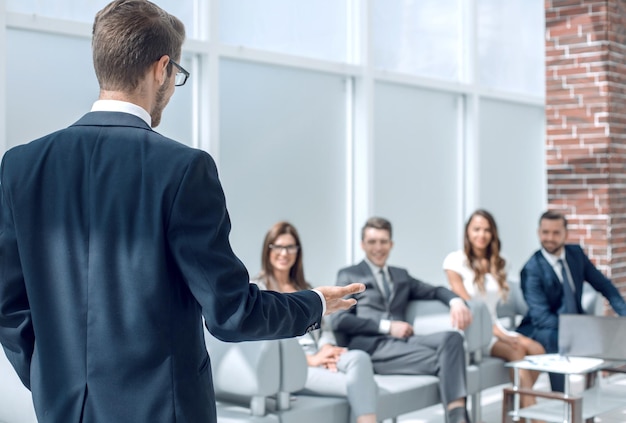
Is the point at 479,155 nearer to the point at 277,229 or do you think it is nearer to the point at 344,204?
the point at 344,204

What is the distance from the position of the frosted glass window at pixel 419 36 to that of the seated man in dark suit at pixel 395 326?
6.04 feet

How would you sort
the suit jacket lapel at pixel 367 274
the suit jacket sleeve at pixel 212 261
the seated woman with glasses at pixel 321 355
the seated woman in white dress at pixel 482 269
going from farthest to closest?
1. the seated woman in white dress at pixel 482 269
2. the suit jacket lapel at pixel 367 274
3. the seated woman with glasses at pixel 321 355
4. the suit jacket sleeve at pixel 212 261

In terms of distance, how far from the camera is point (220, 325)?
1.72 m

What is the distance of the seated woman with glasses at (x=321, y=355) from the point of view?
4.61m

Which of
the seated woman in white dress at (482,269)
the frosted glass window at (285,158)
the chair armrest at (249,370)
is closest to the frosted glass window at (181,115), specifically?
the frosted glass window at (285,158)

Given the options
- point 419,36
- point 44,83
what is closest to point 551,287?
point 419,36

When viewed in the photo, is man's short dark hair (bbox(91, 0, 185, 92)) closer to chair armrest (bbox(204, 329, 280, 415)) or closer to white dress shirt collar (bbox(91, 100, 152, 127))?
white dress shirt collar (bbox(91, 100, 152, 127))

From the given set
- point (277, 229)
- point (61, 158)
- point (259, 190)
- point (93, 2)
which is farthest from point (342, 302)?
point (259, 190)

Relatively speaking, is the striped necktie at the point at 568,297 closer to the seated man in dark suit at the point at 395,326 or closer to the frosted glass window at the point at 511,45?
the seated man in dark suit at the point at 395,326

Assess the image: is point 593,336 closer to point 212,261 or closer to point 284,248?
point 284,248

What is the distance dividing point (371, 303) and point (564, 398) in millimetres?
1342

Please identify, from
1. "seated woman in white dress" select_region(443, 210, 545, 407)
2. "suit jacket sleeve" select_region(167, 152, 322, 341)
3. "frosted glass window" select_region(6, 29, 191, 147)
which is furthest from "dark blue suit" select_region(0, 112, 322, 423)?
"seated woman in white dress" select_region(443, 210, 545, 407)

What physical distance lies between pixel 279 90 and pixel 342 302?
14.1ft

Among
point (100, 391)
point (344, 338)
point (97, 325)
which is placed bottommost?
point (344, 338)
